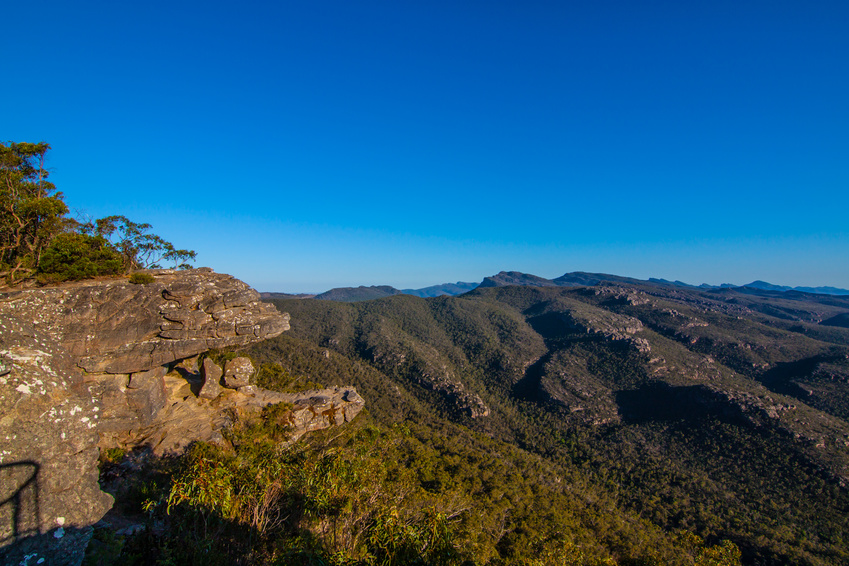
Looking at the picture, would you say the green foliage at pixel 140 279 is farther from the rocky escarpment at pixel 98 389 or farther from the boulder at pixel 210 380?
the boulder at pixel 210 380

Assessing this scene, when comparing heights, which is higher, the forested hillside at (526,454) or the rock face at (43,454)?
the rock face at (43,454)

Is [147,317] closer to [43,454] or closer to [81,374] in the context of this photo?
[81,374]

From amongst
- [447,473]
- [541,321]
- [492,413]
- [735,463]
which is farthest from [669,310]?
[447,473]

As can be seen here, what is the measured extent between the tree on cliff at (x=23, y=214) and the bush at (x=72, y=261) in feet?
2.50

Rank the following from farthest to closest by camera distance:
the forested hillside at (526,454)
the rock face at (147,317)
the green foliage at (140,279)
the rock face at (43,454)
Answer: the green foliage at (140,279)
the rock face at (147,317)
the forested hillside at (526,454)
the rock face at (43,454)

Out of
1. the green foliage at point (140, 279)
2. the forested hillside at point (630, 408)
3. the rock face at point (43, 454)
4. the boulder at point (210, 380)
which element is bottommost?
the forested hillside at point (630, 408)

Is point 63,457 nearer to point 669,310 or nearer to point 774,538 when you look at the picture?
point 774,538

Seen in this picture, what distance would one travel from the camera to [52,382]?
7.26m

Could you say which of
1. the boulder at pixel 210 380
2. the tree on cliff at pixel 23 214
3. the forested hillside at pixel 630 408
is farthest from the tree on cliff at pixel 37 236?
the forested hillside at pixel 630 408

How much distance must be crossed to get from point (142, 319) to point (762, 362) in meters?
150

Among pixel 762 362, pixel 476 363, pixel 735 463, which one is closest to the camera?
pixel 735 463

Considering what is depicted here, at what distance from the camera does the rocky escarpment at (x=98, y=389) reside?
6.48 metres

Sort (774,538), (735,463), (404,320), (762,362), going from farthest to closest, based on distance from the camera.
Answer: (404,320) → (762,362) → (735,463) → (774,538)

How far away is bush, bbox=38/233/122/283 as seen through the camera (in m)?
20.7
